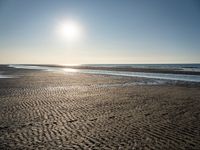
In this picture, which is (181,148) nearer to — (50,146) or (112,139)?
(112,139)

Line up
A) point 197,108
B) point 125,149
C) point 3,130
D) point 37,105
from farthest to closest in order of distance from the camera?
point 37,105 < point 197,108 < point 3,130 < point 125,149

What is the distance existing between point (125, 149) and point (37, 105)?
10.3 m

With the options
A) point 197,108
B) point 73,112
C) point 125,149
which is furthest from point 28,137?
point 197,108

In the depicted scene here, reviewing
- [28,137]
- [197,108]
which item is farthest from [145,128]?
[197,108]

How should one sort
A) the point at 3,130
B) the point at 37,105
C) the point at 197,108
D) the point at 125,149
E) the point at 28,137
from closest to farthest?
the point at 125,149 < the point at 28,137 < the point at 3,130 < the point at 197,108 < the point at 37,105

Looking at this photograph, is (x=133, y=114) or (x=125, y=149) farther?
(x=133, y=114)

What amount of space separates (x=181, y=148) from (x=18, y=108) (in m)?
11.3

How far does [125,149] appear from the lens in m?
8.17

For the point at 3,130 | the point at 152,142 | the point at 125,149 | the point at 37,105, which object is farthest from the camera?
the point at 37,105

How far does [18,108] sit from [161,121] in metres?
9.56

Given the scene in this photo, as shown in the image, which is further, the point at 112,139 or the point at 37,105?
the point at 37,105

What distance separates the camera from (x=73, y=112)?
14.4 metres

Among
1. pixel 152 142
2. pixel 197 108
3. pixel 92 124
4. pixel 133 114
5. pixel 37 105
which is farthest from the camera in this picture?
pixel 37 105

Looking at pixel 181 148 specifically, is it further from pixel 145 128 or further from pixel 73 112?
pixel 73 112
